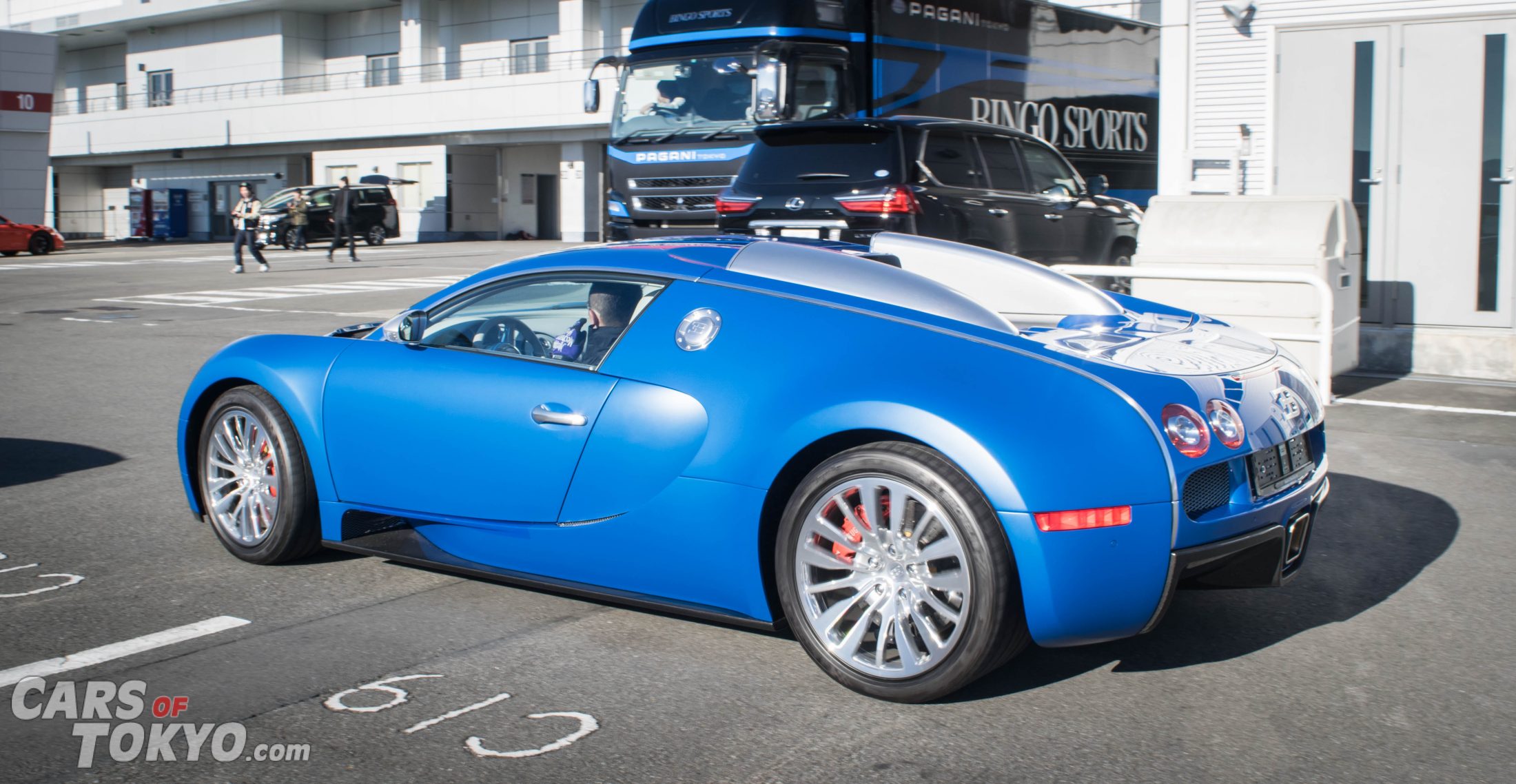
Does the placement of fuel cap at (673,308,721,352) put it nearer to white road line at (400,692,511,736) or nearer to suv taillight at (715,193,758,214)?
white road line at (400,692,511,736)

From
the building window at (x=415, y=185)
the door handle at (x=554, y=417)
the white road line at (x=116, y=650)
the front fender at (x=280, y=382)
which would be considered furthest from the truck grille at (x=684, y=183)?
the building window at (x=415, y=185)

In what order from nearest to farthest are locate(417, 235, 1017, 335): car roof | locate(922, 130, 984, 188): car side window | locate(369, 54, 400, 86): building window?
locate(417, 235, 1017, 335): car roof
locate(922, 130, 984, 188): car side window
locate(369, 54, 400, 86): building window

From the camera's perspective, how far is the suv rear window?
11883mm

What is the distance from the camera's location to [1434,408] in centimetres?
913

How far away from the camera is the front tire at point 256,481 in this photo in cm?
497

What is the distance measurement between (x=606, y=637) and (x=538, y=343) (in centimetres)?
109

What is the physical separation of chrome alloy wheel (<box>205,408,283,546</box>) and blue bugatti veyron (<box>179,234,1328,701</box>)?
23 mm

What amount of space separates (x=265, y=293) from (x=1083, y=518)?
18.7 meters

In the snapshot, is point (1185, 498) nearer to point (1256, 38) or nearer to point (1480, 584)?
point (1480, 584)

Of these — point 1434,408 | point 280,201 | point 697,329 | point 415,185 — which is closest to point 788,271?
point 697,329

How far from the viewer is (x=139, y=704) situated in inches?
145


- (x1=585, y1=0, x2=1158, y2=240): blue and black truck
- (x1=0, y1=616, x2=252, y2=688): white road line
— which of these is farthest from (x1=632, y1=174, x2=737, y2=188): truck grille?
(x1=0, y1=616, x2=252, y2=688): white road line

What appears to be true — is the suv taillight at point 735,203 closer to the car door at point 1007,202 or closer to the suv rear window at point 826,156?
the suv rear window at point 826,156

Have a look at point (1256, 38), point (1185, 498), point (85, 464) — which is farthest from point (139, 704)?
point (1256, 38)
